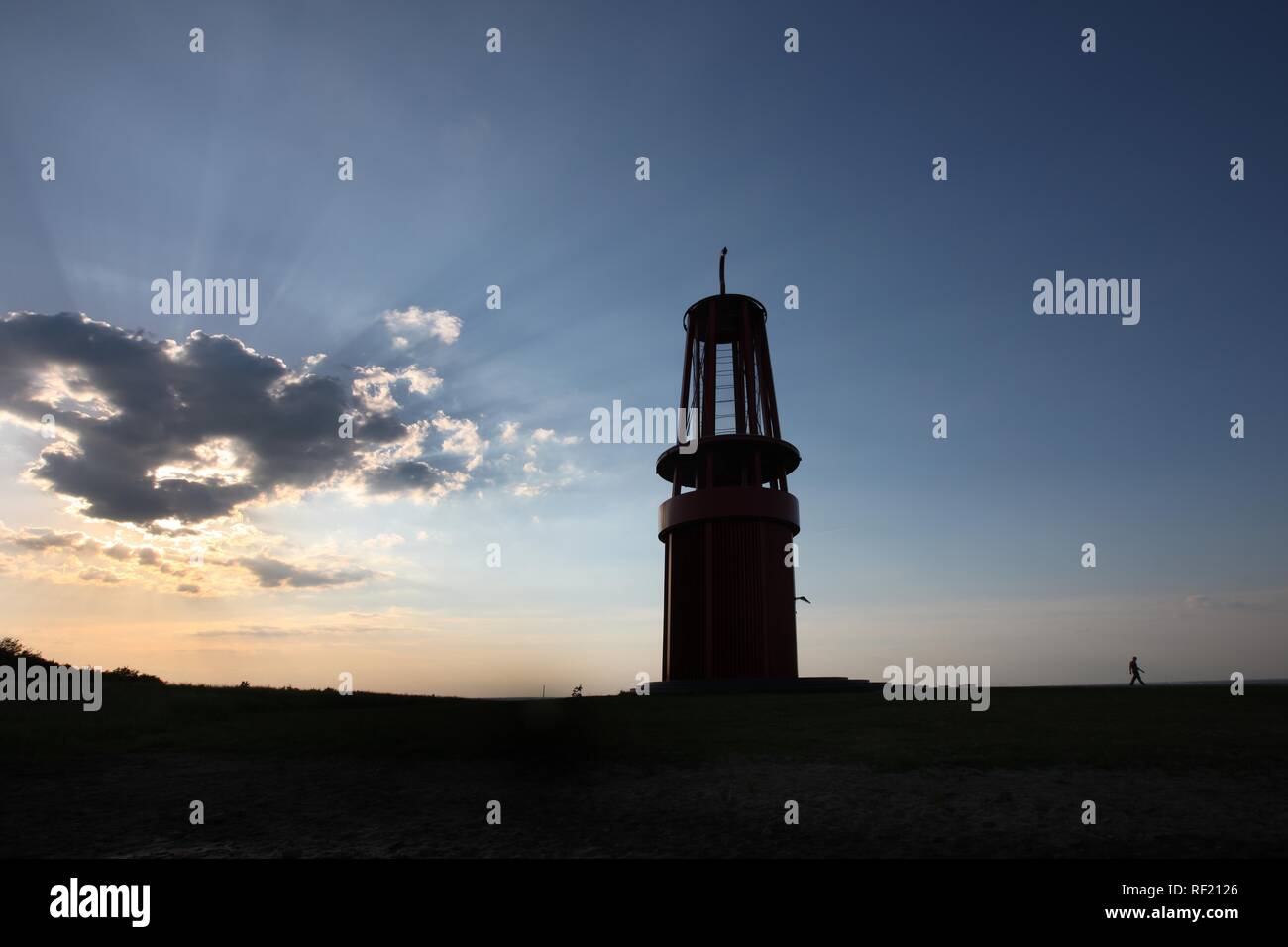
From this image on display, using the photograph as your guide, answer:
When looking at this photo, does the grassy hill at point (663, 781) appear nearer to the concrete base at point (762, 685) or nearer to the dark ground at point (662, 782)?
the dark ground at point (662, 782)

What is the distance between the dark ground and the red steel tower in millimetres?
14724

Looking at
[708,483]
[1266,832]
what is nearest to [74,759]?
[1266,832]

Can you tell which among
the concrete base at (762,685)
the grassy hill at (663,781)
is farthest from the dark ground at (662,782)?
the concrete base at (762,685)

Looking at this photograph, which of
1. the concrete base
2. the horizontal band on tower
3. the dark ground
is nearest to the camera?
the dark ground

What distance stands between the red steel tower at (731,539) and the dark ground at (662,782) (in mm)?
14724

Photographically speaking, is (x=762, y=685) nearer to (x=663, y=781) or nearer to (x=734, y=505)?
(x=734, y=505)

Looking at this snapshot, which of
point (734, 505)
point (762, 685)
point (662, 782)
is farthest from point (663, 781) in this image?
point (734, 505)

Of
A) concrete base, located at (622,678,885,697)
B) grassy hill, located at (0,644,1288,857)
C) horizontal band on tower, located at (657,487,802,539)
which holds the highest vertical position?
horizontal band on tower, located at (657,487,802,539)

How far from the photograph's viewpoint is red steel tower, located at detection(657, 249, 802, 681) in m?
33.2

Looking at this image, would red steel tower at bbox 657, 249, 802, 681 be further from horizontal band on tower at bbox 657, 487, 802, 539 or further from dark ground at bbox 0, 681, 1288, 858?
dark ground at bbox 0, 681, 1288, 858

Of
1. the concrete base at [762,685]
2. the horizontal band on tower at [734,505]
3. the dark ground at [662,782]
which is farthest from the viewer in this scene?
the horizontal band on tower at [734,505]

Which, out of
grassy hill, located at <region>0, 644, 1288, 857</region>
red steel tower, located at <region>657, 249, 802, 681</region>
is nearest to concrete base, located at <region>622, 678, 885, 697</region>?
red steel tower, located at <region>657, 249, 802, 681</region>

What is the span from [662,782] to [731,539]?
75.2 ft

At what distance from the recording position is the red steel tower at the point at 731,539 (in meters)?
33.2
